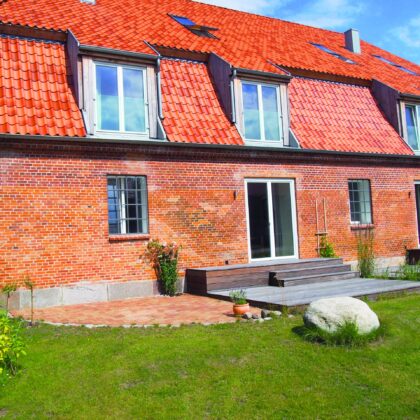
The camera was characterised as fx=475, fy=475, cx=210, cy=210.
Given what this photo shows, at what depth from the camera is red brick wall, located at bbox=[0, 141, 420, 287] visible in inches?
406

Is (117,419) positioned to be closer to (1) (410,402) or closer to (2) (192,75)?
(1) (410,402)

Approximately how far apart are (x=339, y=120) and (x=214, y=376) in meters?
12.2

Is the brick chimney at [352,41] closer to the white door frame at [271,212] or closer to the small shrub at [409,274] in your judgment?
the white door frame at [271,212]

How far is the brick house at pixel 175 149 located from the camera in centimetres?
1063

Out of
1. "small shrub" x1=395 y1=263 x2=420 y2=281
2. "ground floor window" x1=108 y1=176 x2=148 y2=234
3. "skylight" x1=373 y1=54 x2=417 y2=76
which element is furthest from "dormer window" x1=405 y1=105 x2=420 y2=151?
"ground floor window" x1=108 y1=176 x2=148 y2=234

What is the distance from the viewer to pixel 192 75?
13734 millimetres

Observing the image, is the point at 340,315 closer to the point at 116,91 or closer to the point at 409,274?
the point at 409,274

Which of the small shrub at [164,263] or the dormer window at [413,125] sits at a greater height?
the dormer window at [413,125]

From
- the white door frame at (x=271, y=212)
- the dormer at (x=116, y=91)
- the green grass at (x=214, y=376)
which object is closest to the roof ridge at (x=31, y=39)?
the dormer at (x=116, y=91)

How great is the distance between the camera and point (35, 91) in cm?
1113

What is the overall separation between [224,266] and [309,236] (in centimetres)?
326

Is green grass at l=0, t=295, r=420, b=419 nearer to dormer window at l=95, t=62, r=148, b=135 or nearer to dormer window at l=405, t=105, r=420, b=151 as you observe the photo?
dormer window at l=95, t=62, r=148, b=135

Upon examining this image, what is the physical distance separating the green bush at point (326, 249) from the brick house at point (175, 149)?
182 mm

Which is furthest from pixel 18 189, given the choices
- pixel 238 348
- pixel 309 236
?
pixel 309 236
